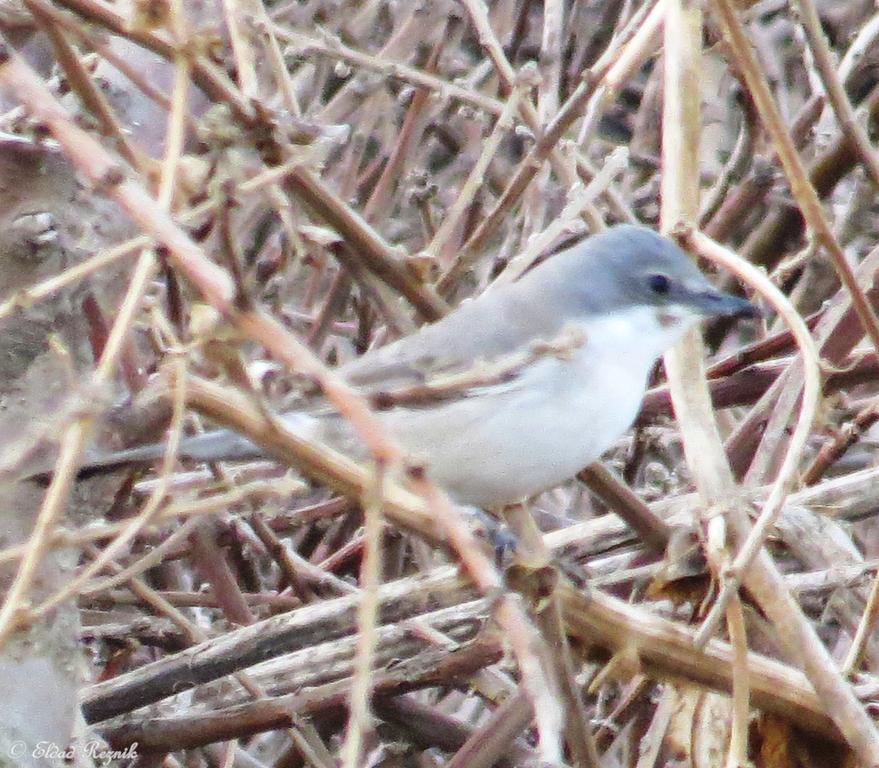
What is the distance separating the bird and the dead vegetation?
0.10m

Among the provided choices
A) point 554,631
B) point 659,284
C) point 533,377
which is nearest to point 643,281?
point 659,284

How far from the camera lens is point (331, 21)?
4168 millimetres

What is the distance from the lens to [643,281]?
300cm

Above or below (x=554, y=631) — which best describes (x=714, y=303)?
above

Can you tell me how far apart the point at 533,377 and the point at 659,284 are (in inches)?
Result: 15.1

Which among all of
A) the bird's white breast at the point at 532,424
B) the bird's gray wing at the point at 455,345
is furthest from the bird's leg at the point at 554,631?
the bird's gray wing at the point at 455,345

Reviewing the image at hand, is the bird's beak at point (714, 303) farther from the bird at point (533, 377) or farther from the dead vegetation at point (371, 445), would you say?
the dead vegetation at point (371, 445)

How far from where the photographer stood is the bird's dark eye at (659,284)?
2975 mm

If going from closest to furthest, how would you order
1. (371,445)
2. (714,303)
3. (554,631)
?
(371,445) → (554,631) → (714,303)

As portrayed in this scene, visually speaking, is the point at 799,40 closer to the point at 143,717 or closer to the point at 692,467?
the point at 692,467

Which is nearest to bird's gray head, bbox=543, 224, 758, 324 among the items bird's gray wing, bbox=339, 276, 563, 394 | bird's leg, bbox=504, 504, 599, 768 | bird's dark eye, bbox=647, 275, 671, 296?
bird's dark eye, bbox=647, 275, 671, 296

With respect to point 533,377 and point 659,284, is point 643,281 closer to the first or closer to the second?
point 659,284

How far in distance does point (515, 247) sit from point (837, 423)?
3.29ft

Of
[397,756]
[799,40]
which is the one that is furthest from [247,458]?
[799,40]
